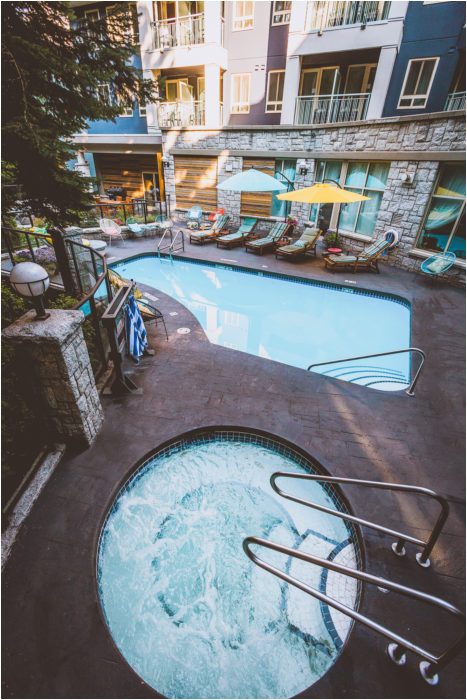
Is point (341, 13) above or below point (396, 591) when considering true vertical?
above

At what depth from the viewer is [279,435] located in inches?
159

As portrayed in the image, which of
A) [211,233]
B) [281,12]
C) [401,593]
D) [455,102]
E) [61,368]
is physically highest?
[281,12]

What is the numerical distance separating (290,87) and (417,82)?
5222 millimetres

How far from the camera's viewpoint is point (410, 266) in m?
10.2

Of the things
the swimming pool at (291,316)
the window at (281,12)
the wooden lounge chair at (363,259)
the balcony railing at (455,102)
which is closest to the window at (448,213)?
the wooden lounge chair at (363,259)

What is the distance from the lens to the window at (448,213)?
869 cm

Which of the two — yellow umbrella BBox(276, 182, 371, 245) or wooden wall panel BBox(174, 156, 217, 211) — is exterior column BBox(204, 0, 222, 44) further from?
yellow umbrella BBox(276, 182, 371, 245)

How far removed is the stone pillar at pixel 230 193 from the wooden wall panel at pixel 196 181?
0.38 metres

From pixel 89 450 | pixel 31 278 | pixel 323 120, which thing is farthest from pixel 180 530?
pixel 323 120

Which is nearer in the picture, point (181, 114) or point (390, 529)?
point (390, 529)

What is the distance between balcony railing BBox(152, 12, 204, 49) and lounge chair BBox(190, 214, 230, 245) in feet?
30.0

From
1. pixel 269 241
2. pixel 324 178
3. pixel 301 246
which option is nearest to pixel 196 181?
pixel 269 241

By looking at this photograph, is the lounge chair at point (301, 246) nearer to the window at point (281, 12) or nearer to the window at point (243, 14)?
the window at point (281, 12)

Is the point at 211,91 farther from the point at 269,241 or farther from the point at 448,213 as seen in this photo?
the point at 448,213
